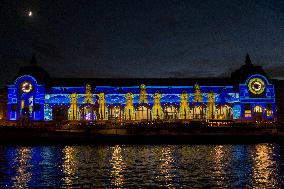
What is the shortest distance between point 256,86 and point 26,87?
53728 mm

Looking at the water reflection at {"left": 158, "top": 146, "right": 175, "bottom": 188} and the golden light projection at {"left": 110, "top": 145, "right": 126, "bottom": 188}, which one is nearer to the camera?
the golden light projection at {"left": 110, "top": 145, "right": 126, "bottom": 188}

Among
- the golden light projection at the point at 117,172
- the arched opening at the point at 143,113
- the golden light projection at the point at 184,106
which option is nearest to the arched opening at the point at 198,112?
the golden light projection at the point at 184,106

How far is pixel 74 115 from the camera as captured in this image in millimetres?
79688

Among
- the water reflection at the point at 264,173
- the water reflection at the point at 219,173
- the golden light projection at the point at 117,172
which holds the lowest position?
the water reflection at the point at 264,173

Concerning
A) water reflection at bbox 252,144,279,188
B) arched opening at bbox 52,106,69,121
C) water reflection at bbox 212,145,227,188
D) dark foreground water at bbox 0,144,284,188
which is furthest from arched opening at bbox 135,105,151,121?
water reflection at bbox 252,144,279,188

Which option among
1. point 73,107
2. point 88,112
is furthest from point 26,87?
point 88,112

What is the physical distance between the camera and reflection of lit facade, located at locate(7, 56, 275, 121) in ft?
262

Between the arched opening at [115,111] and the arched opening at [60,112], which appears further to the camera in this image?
the arched opening at [115,111]

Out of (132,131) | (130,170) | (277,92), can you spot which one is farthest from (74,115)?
(130,170)

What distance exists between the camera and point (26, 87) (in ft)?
263

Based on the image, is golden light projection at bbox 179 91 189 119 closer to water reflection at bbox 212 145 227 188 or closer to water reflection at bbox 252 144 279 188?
water reflection at bbox 252 144 279 188

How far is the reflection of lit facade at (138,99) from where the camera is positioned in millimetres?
79875

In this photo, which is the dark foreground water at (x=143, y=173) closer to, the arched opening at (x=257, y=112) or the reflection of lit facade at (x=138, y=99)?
the reflection of lit facade at (x=138, y=99)

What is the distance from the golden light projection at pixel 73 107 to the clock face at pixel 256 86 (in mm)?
40788
